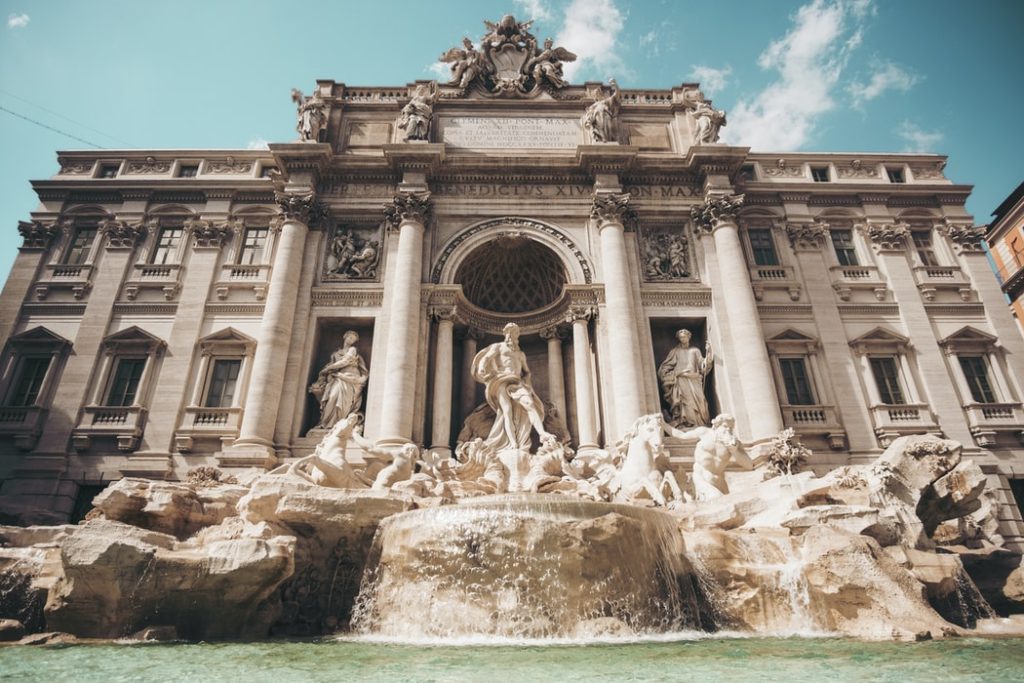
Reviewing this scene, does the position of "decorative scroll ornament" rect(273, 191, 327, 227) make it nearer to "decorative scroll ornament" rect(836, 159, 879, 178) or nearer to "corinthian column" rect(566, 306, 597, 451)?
"corinthian column" rect(566, 306, 597, 451)

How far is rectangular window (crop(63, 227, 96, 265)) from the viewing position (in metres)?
19.6

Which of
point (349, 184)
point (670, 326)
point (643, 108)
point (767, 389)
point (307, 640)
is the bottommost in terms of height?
point (307, 640)

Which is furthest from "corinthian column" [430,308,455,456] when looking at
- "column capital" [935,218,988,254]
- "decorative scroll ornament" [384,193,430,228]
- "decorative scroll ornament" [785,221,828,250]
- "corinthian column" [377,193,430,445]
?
"column capital" [935,218,988,254]

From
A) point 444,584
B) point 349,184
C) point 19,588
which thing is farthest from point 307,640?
point 349,184

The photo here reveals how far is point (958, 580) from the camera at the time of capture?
27.4 feet

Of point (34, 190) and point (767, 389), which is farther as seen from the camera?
point (34, 190)

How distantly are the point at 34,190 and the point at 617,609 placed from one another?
25042 mm

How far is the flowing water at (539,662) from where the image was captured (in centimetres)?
465

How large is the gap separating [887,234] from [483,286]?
595 inches

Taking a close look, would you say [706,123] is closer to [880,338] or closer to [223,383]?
[880,338]

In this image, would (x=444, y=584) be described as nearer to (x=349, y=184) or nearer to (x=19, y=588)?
(x=19, y=588)

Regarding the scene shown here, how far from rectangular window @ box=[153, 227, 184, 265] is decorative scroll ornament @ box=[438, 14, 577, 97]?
1190cm

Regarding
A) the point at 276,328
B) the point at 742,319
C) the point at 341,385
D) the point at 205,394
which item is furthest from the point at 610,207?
the point at 205,394

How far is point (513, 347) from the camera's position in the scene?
1589 centimetres
